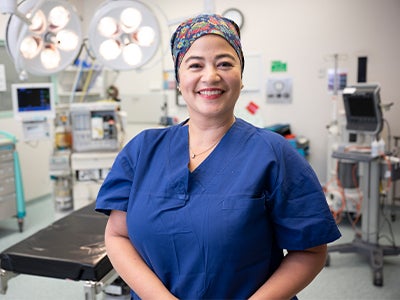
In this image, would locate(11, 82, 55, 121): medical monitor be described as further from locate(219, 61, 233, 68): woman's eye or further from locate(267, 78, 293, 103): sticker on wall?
locate(219, 61, 233, 68): woman's eye

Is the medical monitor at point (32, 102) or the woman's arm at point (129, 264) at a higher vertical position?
the medical monitor at point (32, 102)

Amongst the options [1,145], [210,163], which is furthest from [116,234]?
[1,145]

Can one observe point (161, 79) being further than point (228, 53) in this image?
Yes

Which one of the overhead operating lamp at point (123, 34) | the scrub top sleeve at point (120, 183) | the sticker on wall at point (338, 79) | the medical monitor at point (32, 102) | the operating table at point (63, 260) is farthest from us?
the sticker on wall at point (338, 79)

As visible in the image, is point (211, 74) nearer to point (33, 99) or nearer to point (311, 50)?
point (33, 99)

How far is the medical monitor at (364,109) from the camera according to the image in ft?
9.57

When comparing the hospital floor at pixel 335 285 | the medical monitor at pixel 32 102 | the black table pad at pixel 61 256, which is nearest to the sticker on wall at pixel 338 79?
the hospital floor at pixel 335 285

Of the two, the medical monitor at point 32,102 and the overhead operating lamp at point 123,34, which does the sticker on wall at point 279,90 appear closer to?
the medical monitor at point 32,102

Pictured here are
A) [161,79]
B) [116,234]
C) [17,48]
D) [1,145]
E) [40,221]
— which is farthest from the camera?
[161,79]

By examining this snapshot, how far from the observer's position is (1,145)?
355 centimetres

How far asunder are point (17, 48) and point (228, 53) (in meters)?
1.15

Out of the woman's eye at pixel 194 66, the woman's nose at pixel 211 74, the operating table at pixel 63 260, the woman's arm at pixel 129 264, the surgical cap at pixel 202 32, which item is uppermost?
the surgical cap at pixel 202 32

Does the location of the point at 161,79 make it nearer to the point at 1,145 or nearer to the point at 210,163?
the point at 1,145

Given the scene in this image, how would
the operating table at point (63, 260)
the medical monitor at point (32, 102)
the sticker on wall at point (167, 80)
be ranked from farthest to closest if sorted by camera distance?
1. the sticker on wall at point (167, 80)
2. the medical monitor at point (32, 102)
3. the operating table at point (63, 260)
